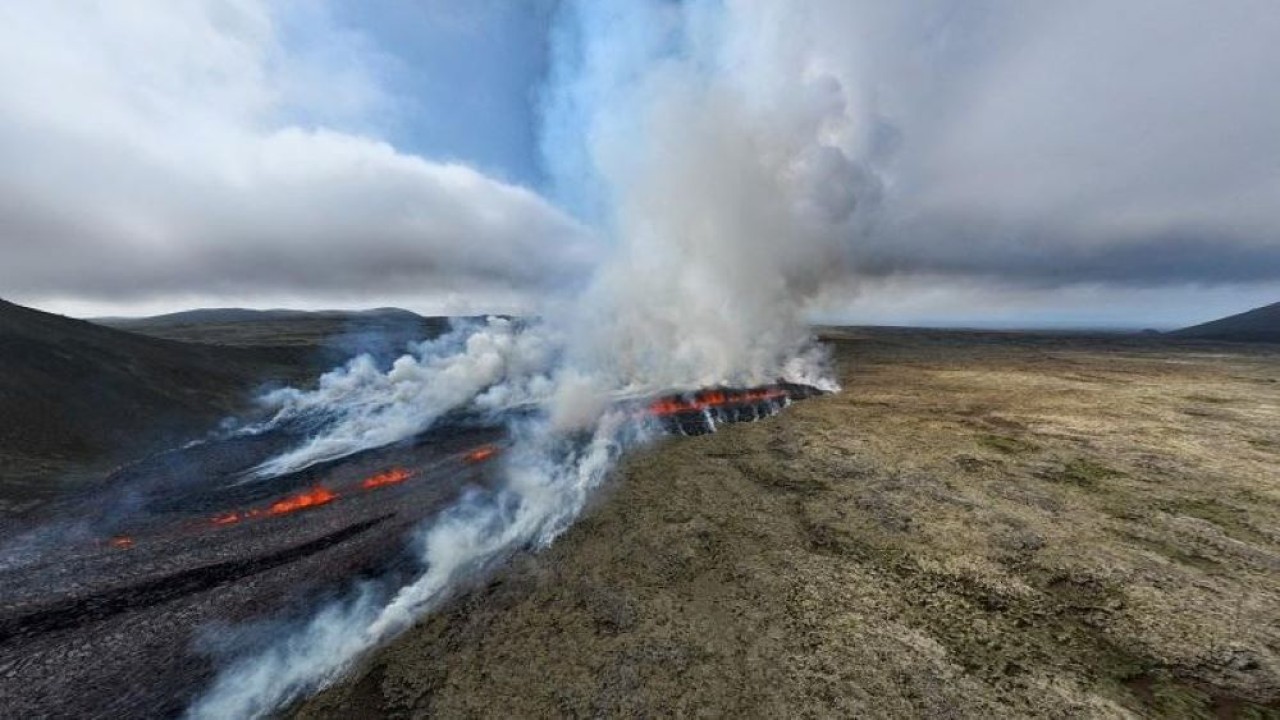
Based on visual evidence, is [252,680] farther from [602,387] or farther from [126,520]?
[602,387]

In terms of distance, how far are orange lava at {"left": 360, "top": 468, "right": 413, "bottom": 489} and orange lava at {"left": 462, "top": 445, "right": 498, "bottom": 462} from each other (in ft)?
11.2

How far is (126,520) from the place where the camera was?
A: 23.5m

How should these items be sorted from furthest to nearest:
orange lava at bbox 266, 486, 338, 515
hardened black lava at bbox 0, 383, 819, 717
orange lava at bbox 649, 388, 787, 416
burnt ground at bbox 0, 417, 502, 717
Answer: orange lava at bbox 649, 388, 787, 416
orange lava at bbox 266, 486, 338, 515
hardened black lava at bbox 0, 383, 819, 717
burnt ground at bbox 0, 417, 502, 717

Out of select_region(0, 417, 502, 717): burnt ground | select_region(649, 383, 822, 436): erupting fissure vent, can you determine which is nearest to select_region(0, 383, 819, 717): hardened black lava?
select_region(0, 417, 502, 717): burnt ground

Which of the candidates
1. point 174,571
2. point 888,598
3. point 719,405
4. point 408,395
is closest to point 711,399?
point 719,405

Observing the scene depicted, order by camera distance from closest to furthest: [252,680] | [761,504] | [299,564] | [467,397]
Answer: [252,680], [299,564], [761,504], [467,397]

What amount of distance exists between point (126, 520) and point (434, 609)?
18518 millimetres

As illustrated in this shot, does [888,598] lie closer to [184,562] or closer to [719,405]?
[184,562]

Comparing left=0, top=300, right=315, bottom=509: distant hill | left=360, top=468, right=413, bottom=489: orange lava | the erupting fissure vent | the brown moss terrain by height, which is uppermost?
left=0, top=300, right=315, bottom=509: distant hill

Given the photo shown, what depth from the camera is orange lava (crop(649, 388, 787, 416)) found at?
42938 millimetres

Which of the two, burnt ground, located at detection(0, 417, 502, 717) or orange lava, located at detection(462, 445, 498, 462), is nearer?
burnt ground, located at detection(0, 417, 502, 717)

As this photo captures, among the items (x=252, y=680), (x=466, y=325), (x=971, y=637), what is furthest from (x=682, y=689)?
(x=466, y=325)

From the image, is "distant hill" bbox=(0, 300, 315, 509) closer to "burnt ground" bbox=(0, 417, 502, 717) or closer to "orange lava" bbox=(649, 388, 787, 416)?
"burnt ground" bbox=(0, 417, 502, 717)

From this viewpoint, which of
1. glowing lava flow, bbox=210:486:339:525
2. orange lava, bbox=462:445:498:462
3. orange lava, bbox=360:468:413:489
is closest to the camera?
glowing lava flow, bbox=210:486:339:525
